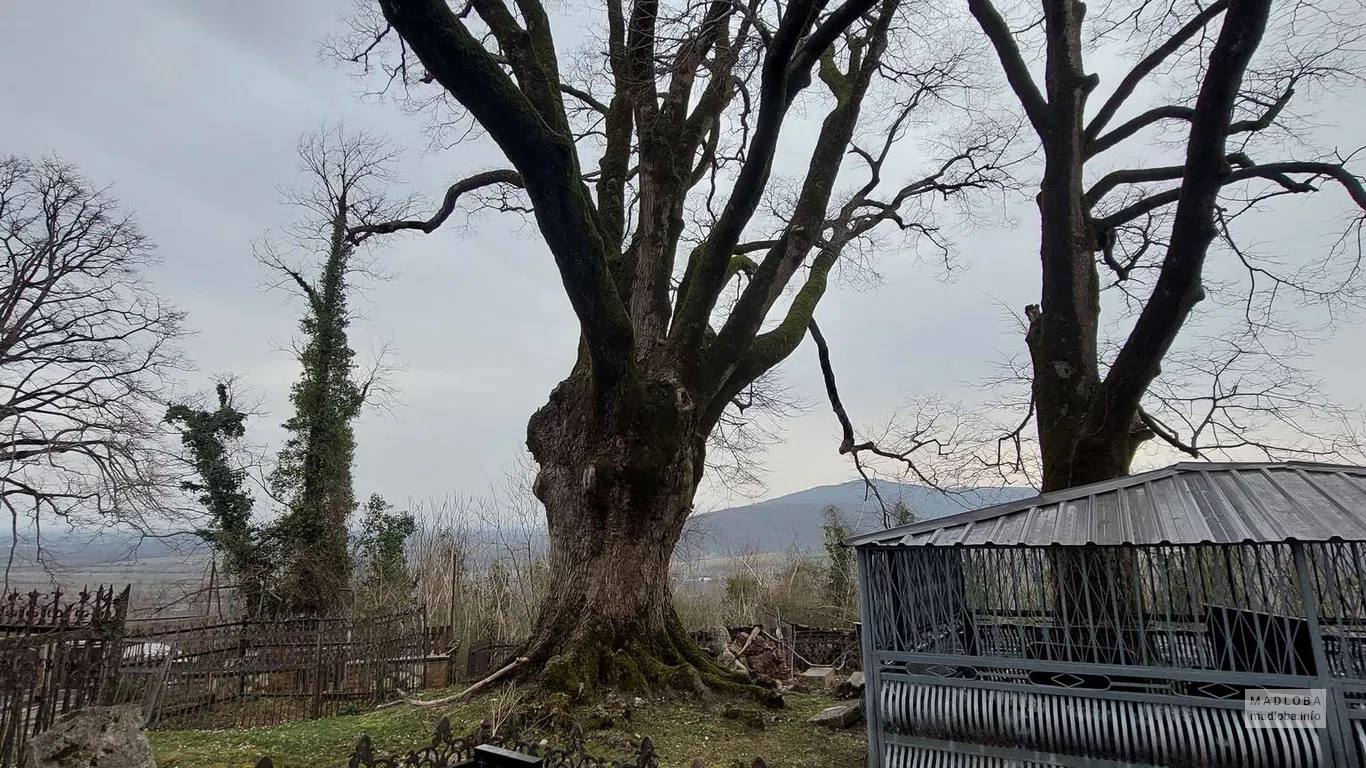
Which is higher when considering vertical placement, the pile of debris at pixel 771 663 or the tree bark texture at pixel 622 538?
the tree bark texture at pixel 622 538

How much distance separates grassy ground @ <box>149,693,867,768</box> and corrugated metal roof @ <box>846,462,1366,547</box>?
196cm

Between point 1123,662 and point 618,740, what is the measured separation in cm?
358

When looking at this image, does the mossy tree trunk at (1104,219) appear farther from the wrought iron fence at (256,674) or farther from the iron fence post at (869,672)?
the wrought iron fence at (256,674)

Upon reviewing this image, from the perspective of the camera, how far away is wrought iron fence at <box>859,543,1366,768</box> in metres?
3.98

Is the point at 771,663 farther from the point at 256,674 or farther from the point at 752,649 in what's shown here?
the point at 256,674

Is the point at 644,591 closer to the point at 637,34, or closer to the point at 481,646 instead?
the point at 481,646

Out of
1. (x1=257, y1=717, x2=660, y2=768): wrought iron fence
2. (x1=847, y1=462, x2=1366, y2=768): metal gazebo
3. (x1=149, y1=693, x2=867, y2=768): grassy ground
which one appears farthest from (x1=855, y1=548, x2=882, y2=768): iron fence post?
(x1=257, y1=717, x2=660, y2=768): wrought iron fence

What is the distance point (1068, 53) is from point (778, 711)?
7919 millimetres

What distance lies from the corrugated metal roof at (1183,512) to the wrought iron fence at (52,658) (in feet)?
19.6

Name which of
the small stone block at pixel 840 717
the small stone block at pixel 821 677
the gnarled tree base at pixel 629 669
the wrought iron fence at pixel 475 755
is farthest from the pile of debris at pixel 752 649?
the wrought iron fence at pixel 475 755

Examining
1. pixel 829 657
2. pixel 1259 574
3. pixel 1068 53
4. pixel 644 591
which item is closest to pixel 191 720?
pixel 644 591

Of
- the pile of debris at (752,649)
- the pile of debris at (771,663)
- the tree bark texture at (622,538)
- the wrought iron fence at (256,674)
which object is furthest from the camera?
the pile of debris at (752,649)

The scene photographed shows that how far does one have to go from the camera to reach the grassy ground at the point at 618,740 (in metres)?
5.44

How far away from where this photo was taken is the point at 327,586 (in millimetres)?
16156
